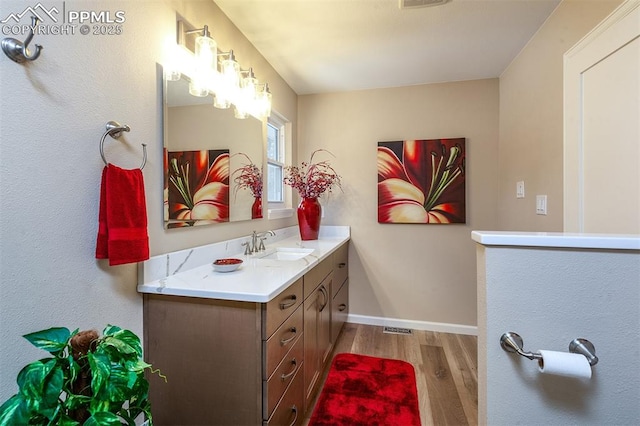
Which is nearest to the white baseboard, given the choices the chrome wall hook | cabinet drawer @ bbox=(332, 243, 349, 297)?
cabinet drawer @ bbox=(332, 243, 349, 297)

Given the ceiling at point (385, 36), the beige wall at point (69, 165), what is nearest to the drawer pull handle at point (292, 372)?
the beige wall at point (69, 165)

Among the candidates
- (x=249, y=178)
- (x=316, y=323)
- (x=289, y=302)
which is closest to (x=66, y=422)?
(x=289, y=302)

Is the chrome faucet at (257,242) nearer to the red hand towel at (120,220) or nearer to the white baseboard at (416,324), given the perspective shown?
the red hand towel at (120,220)

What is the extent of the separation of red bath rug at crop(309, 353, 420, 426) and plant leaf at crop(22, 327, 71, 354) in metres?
1.38

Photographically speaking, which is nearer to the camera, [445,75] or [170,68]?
[170,68]

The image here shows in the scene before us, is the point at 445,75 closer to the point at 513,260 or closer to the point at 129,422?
the point at 513,260

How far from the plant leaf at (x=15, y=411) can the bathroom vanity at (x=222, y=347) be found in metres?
0.59

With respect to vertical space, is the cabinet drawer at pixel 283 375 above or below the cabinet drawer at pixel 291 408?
above

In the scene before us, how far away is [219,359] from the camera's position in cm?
110

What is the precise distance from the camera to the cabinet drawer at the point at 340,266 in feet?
7.40

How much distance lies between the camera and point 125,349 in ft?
2.00

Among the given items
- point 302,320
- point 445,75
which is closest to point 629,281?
point 302,320

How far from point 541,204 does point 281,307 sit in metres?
1.85

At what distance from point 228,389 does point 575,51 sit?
7.91 feet
